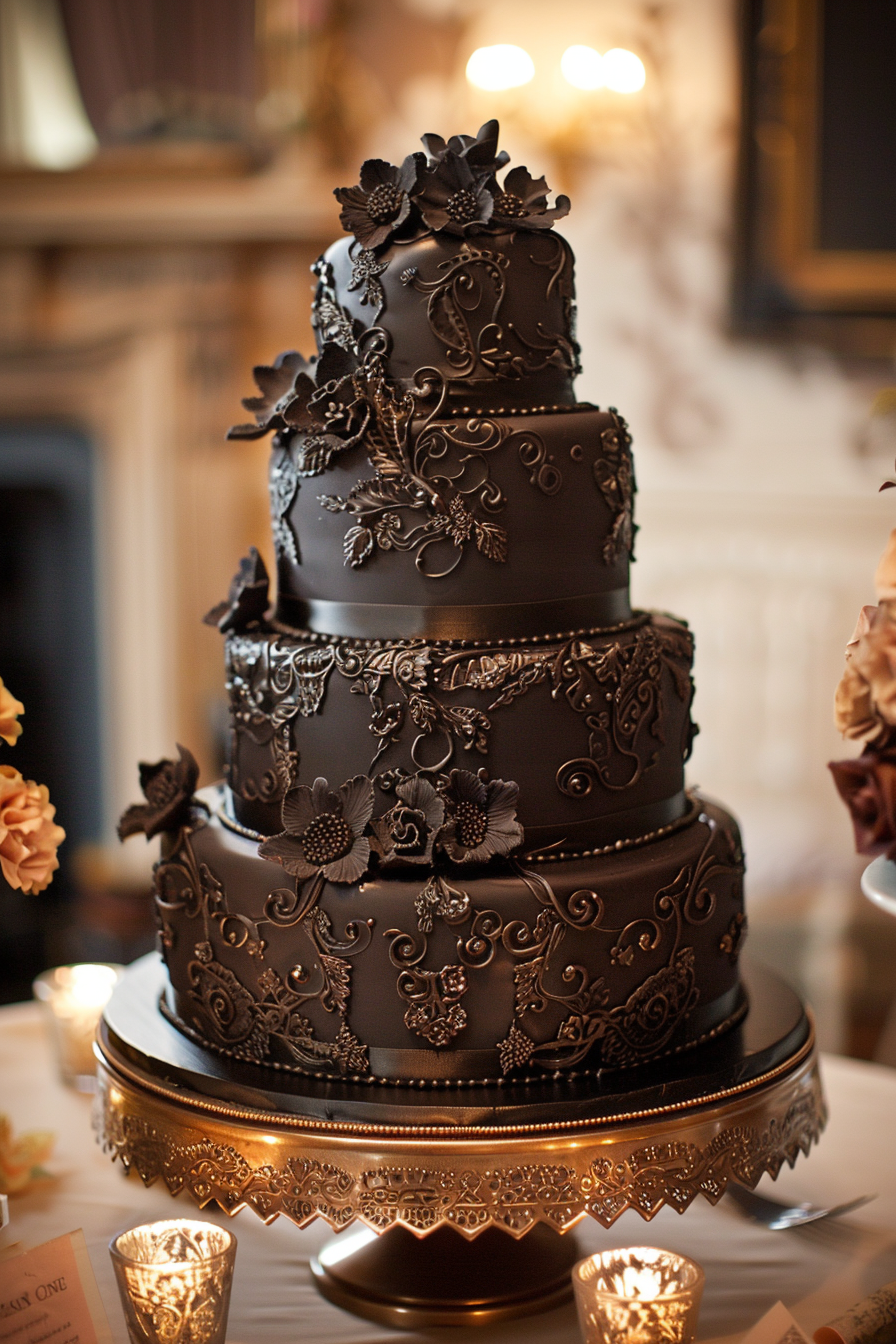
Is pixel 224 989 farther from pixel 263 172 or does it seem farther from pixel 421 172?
pixel 263 172

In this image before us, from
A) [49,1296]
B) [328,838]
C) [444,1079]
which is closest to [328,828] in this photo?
[328,838]

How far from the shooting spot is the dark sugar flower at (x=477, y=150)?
68.1 inches

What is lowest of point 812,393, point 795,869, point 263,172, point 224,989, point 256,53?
point 795,869

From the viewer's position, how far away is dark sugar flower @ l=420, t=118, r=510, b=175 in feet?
5.67

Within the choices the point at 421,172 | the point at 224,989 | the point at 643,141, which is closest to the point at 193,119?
the point at 643,141

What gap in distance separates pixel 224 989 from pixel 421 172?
1.09 meters

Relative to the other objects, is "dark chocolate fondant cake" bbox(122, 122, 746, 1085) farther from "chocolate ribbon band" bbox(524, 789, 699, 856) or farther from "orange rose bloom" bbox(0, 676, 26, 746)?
"orange rose bloom" bbox(0, 676, 26, 746)

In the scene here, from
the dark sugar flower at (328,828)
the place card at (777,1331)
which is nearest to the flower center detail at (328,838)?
the dark sugar flower at (328,828)

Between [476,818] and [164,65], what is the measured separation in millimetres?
3787

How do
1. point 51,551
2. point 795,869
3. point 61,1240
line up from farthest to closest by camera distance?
point 51,551
point 795,869
point 61,1240

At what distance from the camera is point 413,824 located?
163 cm

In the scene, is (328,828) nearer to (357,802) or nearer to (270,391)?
(357,802)

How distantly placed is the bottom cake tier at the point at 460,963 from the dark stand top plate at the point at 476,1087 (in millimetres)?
24

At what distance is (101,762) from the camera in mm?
4996
